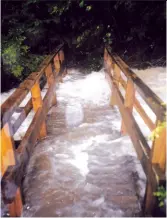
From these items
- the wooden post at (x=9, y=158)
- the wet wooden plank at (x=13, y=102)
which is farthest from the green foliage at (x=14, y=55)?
the wooden post at (x=9, y=158)

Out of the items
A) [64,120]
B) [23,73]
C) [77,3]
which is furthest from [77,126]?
[77,3]

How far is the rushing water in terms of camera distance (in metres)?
3.07

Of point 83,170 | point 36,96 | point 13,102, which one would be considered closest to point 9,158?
point 13,102

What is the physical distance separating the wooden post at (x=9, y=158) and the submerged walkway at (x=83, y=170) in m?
0.22

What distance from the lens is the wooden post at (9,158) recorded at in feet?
8.18

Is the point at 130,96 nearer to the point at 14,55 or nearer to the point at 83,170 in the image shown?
the point at 83,170

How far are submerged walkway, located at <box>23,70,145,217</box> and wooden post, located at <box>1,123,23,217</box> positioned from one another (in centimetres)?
22

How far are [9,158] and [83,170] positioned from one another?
159cm

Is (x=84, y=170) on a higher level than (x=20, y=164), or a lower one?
lower

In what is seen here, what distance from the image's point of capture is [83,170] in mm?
3855

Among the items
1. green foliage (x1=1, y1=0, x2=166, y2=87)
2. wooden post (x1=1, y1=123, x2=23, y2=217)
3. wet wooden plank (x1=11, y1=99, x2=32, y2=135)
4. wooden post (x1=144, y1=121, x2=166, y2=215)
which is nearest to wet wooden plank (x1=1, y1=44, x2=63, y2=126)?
wooden post (x1=1, y1=123, x2=23, y2=217)

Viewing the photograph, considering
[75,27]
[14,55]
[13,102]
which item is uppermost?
[75,27]

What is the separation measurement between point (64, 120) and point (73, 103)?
4.91 ft

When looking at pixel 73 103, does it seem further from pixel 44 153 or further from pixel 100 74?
pixel 100 74
